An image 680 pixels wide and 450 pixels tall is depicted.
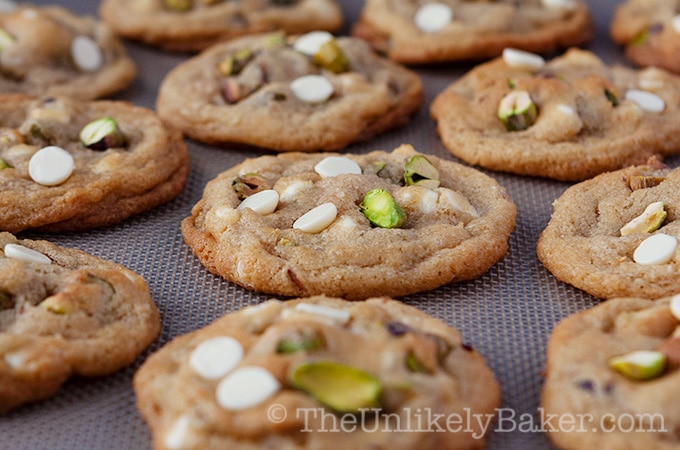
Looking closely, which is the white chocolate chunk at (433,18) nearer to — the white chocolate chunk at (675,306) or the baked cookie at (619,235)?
the baked cookie at (619,235)

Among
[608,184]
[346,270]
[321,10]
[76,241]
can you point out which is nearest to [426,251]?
[346,270]

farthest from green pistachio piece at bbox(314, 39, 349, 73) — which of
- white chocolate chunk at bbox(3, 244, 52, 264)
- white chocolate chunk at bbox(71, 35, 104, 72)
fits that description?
white chocolate chunk at bbox(3, 244, 52, 264)

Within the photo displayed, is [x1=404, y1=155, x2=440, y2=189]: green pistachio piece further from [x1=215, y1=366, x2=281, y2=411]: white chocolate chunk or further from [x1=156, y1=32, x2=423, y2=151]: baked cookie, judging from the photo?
[x1=215, y1=366, x2=281, y2=411]: white chocolate chunk

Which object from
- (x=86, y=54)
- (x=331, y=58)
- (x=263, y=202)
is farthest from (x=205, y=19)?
(x=263, y=202)

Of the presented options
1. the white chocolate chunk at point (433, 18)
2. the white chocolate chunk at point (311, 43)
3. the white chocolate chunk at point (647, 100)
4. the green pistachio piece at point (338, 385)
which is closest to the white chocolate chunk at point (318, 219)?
the green pistachio piece at point (338, 385)

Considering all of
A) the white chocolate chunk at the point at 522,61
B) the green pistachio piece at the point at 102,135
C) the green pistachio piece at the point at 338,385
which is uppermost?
the white chocolate chunk at the point at 522,61

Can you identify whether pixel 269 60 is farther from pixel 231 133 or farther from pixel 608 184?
pixel 608 184
